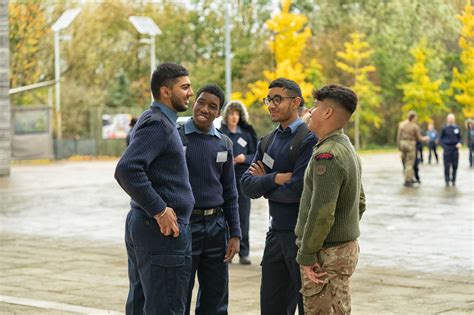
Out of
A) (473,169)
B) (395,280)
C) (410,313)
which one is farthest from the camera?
(473,169)

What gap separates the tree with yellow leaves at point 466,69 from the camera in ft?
57.0

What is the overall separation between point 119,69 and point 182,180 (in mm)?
60767

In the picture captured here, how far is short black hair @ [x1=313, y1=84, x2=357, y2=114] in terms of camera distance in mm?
5984

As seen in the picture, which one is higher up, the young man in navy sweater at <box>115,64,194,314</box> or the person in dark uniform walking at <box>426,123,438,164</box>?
the young man in navy sweater at <box>115,64,194,314</box>

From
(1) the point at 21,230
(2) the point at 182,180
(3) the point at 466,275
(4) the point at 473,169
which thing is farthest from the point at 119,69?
(2) the point at 182,180

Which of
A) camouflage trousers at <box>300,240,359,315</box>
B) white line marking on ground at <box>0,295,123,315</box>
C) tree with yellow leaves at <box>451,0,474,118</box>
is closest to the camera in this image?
camouflage trousers at <box>300,240,359,315</box>

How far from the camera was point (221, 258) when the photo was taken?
7426 millimetres

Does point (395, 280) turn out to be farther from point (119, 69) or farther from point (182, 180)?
point (119, 69)

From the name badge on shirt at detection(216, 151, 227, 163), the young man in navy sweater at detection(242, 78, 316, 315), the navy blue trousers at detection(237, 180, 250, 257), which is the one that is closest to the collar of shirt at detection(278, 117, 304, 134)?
the young man in navy sweater at detection(242, 78, 316, 315)

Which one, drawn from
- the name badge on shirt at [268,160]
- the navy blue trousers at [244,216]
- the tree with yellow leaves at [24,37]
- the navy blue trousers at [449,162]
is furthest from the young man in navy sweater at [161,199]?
the tree with yellow leaves at [24,37]

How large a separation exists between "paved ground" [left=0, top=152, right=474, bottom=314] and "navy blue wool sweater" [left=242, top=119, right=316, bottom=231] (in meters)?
2.35

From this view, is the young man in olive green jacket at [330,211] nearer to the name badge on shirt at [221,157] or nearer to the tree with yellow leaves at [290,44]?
the name badge on shirt at [221,157]

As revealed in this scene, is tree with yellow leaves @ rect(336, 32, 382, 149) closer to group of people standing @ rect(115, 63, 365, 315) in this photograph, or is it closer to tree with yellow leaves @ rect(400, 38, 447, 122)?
tree with yellow leaves @ rect(400, 38, 447, 122)

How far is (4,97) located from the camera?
3266 centimetres
